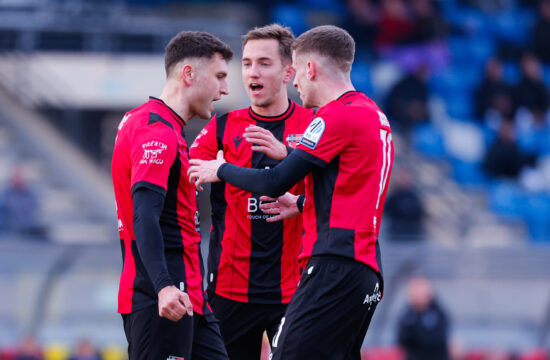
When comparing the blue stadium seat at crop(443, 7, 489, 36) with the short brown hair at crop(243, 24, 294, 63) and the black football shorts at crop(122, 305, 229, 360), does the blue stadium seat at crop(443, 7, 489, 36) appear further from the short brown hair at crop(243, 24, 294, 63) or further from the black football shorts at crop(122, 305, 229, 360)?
the black football shorts at crop(122, 305, 229, 360)

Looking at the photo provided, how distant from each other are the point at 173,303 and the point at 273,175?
83cm

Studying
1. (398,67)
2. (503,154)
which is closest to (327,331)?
(503,154)

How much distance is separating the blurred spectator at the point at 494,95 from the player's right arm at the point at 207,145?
1002 centimetres

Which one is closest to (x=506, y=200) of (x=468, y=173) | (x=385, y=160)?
(x=468, y=173)

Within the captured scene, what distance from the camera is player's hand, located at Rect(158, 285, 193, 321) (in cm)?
452

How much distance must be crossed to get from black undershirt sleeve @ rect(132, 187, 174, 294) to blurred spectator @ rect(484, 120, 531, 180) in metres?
10.3

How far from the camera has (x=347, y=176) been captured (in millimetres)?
4793

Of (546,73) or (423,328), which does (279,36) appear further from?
(546,73)

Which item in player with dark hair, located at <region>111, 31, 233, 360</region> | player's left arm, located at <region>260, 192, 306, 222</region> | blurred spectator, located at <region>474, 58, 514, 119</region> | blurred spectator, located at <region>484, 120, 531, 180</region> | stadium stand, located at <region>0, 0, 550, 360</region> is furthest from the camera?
blurred spectator, located at <region>474, 58, 514, 119</region>

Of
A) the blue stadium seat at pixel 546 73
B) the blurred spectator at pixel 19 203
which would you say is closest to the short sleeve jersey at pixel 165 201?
the blurred spectator at pixel 19 203

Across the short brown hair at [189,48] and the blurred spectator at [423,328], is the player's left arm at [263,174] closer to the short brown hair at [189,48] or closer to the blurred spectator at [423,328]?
the short brown hair at [189,48]

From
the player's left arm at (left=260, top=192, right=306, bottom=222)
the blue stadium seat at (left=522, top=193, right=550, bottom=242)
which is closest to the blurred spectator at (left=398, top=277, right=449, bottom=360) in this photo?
the blue stadium seat at (left=522, top=193, right=550, bottom=242)

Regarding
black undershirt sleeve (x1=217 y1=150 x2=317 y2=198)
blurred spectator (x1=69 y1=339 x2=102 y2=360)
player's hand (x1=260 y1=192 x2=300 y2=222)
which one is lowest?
blurred spectator (x1=69 y1=339 x2=102 y2=360)

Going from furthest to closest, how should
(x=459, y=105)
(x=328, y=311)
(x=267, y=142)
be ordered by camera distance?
(x=459, y=105) → (x=267, y=142) → (x=328, y=311)
